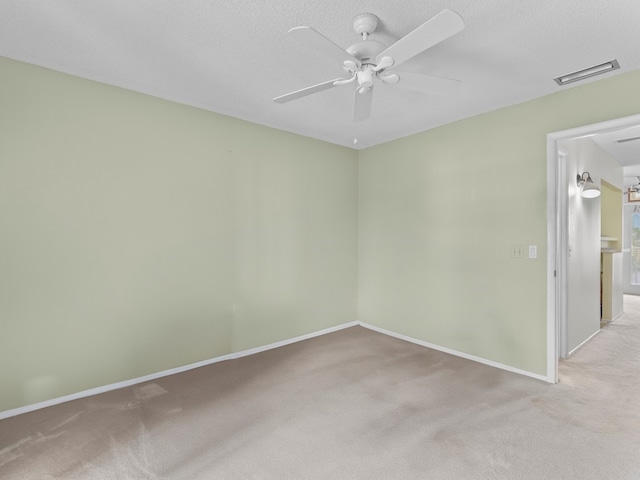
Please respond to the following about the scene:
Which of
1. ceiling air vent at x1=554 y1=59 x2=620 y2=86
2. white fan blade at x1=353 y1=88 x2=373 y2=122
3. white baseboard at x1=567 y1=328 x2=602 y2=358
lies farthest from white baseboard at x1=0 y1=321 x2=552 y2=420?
white fan blade at x1=353 y1=88 x2=373 y2=122

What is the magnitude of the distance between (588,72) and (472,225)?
1.44 m

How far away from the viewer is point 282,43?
2.05 meters

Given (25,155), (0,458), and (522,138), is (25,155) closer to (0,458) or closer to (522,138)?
(0,458)

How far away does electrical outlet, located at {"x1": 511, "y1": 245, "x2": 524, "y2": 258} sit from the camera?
2.90 m

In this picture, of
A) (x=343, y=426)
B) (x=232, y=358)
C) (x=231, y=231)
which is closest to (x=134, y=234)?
(x=231, y=231)

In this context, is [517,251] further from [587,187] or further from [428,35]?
[428,35]

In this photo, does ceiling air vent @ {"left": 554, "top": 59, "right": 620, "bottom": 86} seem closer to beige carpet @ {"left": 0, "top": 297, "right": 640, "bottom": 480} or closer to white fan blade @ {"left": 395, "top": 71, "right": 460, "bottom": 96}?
white fan blade @ {"left": 395, "top": 71, "right": 460, "bottom": 96}

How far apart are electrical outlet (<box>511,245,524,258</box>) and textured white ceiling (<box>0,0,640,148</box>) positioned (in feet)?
4.17

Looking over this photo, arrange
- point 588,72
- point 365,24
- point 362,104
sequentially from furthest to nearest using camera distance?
point 588,72 < point 362,104 < point 365,24

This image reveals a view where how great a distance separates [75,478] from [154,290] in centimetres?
137

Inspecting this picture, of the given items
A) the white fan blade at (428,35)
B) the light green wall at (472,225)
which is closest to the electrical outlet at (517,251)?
the light green wall at (472,225)

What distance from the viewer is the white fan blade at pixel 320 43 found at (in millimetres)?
1464

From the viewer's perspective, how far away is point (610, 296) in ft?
15.5

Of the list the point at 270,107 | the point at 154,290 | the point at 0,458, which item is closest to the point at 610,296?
the point at 270,107
